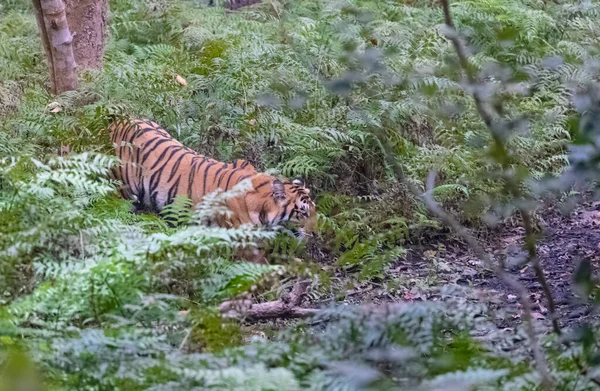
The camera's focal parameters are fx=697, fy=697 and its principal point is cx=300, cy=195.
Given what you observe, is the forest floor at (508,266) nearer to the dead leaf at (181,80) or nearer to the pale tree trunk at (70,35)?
the dead leaf at (181,80)

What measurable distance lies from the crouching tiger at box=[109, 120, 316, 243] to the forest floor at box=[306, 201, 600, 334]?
621 mm

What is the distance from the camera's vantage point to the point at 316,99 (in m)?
6.19

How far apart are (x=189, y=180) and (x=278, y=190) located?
866 millimetres

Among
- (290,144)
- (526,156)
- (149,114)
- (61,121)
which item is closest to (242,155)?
(290,144)

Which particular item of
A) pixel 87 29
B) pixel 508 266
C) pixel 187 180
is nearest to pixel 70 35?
pixel 87 29

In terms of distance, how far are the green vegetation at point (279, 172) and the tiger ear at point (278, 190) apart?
0.15 m

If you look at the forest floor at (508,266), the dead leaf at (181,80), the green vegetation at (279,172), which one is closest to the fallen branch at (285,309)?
the green vegetation at (279,172)

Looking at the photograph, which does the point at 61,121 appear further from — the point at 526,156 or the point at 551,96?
the point at 551,96

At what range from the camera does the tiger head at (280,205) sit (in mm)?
4676

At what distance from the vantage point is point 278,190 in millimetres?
4633

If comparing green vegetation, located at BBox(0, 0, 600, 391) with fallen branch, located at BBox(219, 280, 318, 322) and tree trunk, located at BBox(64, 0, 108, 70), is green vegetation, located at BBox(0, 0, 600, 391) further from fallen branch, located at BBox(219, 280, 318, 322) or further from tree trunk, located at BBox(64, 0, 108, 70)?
tree trunk, located at BBox(64, 0, 108, 70)

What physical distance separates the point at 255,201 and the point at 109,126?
1.27m

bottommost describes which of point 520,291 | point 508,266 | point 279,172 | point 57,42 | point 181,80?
point 508,266

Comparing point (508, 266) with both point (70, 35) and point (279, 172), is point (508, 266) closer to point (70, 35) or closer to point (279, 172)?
point (279, 172)
